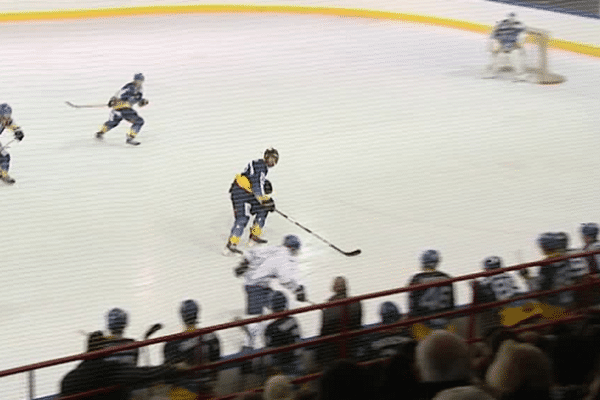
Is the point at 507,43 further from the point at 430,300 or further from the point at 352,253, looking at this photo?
the point at 430,300

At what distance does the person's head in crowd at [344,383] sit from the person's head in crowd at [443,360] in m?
0.12

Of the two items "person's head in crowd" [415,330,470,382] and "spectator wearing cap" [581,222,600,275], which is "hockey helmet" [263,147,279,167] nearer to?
"spectator wearing cap" [581,222,600,275]

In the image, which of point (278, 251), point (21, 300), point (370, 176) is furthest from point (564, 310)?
point (370, 176)

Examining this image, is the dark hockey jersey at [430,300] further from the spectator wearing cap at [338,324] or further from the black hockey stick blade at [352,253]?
the black hockey stick blade at [352,253]

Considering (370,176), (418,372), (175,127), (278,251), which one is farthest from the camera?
(175,127)

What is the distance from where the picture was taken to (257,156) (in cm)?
671

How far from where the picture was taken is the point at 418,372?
6.44 ft

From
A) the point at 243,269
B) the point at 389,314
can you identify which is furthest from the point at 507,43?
the point at 389,314

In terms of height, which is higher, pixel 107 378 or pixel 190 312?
pixel 190 312

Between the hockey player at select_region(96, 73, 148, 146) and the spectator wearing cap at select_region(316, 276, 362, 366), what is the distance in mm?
3831

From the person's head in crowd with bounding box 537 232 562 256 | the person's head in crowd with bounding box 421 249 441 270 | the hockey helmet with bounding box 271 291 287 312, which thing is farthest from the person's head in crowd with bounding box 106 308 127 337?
the person's head in crowd with bounding box 537 232 562 256

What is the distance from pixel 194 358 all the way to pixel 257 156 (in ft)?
12.8

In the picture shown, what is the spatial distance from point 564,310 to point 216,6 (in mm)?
9020

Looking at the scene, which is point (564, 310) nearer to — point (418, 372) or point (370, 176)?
point (418, 372)
